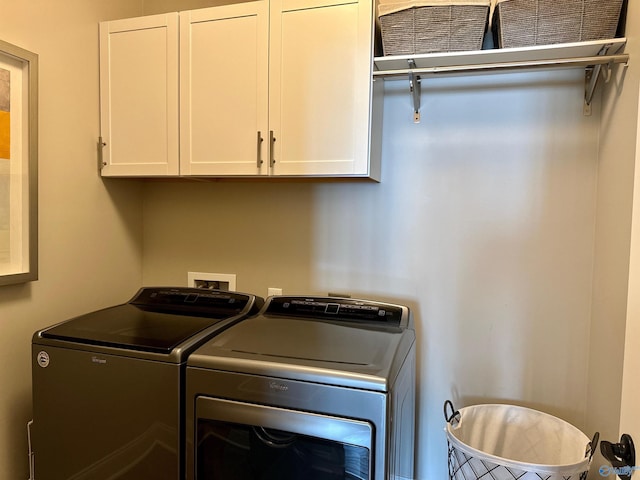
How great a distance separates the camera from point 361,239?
1.69 metres

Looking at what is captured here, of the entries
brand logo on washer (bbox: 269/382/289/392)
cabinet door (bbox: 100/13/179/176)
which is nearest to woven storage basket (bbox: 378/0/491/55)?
cabinet door (bbox: 100/13/179/176)

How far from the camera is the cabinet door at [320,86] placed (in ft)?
4.53

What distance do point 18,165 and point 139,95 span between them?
1.62ft

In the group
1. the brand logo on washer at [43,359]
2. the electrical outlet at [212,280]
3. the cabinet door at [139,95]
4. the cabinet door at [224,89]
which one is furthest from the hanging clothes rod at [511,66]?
the brand logo on washer at [43,359]

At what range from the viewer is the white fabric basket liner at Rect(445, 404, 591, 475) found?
4.45ft

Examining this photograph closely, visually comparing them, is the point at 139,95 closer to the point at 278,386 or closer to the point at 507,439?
the point at 278,386

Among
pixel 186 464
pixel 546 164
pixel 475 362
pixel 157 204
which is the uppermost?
pixel 546 164

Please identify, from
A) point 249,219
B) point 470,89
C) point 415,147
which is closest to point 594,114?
point 470,89

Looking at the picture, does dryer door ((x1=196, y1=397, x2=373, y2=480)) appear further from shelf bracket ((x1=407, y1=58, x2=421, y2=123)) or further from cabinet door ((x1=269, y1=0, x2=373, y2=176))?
shelf bracket ((x1=407, y1=58, x2=421, y2=123))

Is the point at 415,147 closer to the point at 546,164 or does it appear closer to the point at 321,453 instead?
the point at 546,164

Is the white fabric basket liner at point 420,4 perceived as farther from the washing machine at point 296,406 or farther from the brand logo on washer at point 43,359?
the brand logo on washer at point 43,359

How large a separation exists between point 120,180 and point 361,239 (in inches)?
41.5

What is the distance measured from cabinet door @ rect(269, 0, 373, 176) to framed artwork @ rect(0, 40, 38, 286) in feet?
2.52

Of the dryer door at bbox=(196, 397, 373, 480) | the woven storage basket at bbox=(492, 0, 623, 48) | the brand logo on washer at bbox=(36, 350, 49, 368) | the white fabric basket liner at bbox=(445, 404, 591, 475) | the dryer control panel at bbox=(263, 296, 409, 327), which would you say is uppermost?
the woven storage basket at bbox=(492, 0, 623, 48)
